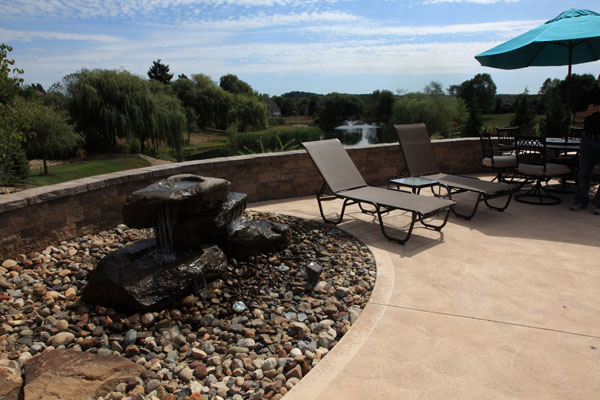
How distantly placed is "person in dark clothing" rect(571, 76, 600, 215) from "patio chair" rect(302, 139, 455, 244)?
6.62ft

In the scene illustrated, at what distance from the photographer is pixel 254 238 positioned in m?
3.66

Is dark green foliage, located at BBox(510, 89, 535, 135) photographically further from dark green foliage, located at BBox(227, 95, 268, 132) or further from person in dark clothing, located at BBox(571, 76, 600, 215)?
dark green foliage, located at BBox(227, 95, 268, 132)

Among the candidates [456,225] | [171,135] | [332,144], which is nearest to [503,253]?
[456,225]

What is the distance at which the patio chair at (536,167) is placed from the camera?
5.39 meters

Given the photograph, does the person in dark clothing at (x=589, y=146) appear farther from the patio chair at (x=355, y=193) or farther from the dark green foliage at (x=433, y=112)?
the dark green foliage at (x=433, y=112)

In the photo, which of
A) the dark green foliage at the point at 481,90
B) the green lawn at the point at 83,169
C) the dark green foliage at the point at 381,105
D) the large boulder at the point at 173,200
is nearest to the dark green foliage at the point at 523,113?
the large boulder at the point at 173,200

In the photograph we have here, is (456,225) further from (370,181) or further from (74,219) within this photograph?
(74,219)

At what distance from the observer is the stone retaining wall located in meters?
3.56

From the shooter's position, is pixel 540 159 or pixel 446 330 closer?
pixel 446 330

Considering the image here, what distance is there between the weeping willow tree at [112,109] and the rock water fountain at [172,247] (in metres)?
28.6

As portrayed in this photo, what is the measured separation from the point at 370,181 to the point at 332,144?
1718mm

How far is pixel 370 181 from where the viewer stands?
6590 millimetres

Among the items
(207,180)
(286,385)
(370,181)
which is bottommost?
(286,385)

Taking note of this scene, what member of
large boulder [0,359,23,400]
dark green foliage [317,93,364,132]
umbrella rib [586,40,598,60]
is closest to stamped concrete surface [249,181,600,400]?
large boulder [0,359,23,400]
